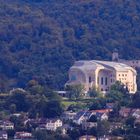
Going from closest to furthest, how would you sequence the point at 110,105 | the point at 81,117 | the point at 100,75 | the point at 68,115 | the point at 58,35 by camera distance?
the point at 81,117 → the point at 68,115 → the point at 110,105 → the point at 100,75 → the point at 58,35

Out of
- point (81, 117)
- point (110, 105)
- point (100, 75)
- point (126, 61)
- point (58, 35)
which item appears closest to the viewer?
point (81, 117)

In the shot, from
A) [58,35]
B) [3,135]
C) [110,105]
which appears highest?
[58,35]

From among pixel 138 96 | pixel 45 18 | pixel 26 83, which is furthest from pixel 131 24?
pixel 138 96

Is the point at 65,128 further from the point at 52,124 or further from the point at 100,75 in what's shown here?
the point at 100,75

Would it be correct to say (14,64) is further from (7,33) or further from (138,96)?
(138,96)

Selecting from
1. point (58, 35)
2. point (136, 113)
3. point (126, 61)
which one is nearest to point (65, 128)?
point (136, 113)

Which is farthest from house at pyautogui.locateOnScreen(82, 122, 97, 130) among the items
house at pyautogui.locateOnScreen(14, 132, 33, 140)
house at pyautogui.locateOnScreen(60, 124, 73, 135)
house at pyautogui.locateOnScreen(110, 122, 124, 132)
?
house at pyautogui.locateOnScreen(14, 132, 33, 140)

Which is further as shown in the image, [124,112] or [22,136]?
[124,112]
